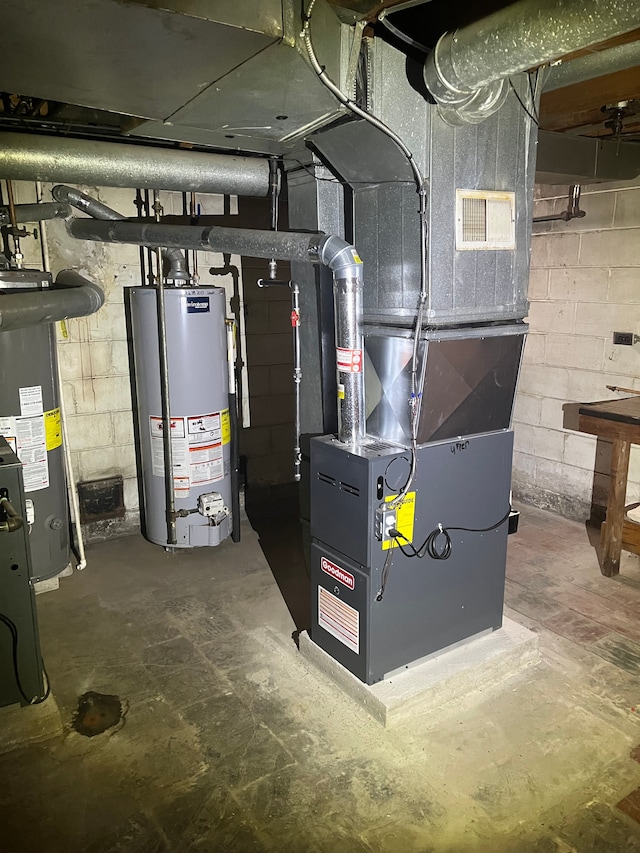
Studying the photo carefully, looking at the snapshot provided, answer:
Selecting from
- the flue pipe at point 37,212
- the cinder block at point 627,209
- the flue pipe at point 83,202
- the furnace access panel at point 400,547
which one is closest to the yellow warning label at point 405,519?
the furnace access panel at point 400,547

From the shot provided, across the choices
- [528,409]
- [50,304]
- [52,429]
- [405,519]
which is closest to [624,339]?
[528,409]

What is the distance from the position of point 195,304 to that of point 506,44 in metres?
2.21

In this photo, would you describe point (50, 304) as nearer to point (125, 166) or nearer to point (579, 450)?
point (125, 166)

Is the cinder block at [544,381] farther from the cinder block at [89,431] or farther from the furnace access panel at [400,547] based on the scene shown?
the cinder block at [89,431]

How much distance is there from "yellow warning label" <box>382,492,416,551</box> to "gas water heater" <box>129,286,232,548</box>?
1.58 meters

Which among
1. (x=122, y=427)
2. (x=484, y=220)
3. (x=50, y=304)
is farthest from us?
(x=122, y=427)

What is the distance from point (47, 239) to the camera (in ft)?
11.7

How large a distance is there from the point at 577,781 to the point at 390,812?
634mm

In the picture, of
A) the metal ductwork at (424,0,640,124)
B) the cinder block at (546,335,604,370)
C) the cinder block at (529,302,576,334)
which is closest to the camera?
the metal ductwork at (424,0,640,124)

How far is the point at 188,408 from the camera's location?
11.7ft

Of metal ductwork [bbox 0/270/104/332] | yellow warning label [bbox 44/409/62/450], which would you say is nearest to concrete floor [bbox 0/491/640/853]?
yellow warning label [bbox 44/409/62/450]

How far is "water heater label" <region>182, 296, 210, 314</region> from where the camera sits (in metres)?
3.46

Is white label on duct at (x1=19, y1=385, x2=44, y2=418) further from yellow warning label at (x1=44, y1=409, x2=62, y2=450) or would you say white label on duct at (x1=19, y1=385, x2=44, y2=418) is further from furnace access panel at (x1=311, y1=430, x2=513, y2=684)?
furnace access panel at (x1=311, y1=430, x2=513, y2=684)

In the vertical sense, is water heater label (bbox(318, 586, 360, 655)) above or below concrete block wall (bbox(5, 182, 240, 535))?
below
